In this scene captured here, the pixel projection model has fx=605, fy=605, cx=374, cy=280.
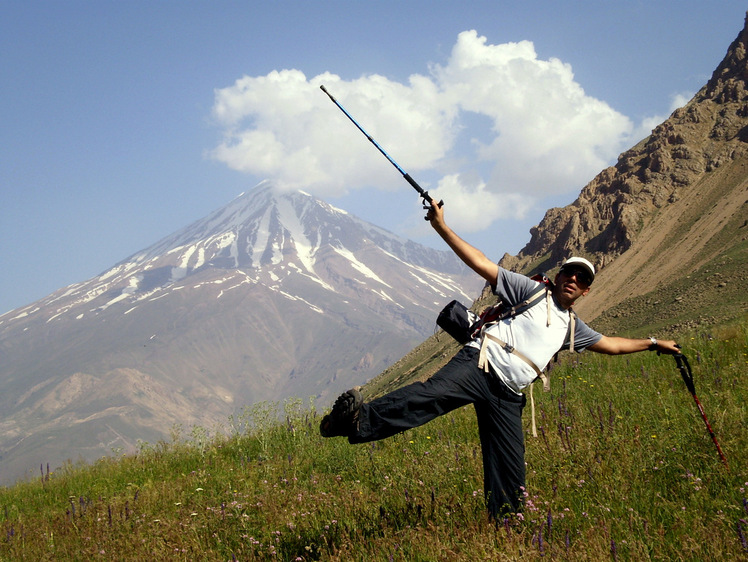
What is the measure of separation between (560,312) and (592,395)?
10.6 feet

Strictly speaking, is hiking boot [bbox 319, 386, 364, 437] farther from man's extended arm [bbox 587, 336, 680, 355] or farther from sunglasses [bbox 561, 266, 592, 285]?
man's extended arm [bbox 587, 336, 680, 355]

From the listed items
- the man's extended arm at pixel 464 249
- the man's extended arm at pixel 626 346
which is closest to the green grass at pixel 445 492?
the man's extended arm at pixel 626 346

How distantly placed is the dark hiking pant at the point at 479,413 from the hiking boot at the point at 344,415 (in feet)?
0.24

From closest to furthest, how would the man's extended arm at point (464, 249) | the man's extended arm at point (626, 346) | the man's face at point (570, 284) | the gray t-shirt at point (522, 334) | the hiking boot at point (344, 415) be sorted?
the hiking boot at point (344, 415), the man's extended arm at point (464, 249), the gray t-shirt at point (522, 334), the man's face at point (570, 284), the man's extended arm at point (626, 346)

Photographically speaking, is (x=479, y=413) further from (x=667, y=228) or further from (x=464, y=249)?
(x=667, y=228)

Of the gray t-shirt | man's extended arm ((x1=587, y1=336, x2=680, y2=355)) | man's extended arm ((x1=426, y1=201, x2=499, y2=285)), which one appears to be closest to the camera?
man's extended arm ((x1=426, y1=201, x2=499, y2=285))

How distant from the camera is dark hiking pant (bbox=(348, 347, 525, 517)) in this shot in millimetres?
4293

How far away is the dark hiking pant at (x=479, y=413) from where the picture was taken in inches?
169

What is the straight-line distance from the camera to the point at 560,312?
4.83 meters

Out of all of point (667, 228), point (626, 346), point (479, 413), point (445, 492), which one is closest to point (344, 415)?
point (479, 413)

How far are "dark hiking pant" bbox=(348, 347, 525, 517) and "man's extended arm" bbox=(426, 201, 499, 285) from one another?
0.62 metres

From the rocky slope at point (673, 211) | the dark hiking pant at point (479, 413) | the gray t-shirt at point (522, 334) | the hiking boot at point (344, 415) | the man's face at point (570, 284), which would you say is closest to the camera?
the hiking boot at point (344, 415)

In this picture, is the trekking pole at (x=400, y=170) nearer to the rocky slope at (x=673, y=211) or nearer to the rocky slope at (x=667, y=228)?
the rocky slope at (x=667, y=228)

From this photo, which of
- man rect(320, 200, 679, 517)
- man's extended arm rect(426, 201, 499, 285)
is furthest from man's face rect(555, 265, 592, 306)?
man's extended arm rect(426, 201, 499, 285)
